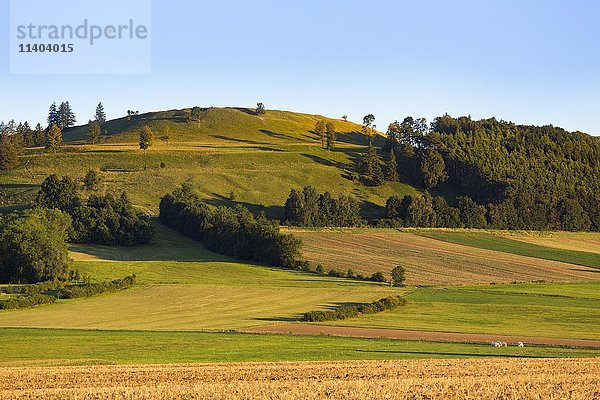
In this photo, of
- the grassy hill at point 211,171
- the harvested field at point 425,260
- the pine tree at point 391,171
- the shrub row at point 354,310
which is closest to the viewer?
the shrub row at point 354,310

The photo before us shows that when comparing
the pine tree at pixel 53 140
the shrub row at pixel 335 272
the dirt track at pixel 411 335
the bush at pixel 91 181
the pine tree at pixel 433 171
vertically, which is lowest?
the dirt track at pixel 411 335

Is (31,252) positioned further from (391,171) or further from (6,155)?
(391,171)

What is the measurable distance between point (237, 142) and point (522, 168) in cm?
7426

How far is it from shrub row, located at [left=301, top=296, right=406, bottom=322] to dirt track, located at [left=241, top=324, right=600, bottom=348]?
328cm

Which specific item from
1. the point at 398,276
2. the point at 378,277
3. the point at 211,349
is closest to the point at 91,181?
the point at 378,277

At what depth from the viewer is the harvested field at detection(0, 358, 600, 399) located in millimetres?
27312

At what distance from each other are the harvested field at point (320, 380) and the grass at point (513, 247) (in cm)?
6957

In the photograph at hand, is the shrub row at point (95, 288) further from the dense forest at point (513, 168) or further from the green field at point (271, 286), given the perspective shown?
the dense forest at point (513, 168)

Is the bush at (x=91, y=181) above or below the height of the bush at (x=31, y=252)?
above

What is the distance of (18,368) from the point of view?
3566cm

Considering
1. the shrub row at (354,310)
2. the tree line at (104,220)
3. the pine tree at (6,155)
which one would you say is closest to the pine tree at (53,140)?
the pine tree at (6,155)

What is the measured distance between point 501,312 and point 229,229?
154 ft

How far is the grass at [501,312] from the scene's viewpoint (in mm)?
56969

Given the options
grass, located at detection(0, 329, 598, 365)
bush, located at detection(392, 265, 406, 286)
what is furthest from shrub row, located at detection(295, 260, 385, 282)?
grass, located at detection(0, 329, 598, 365)
